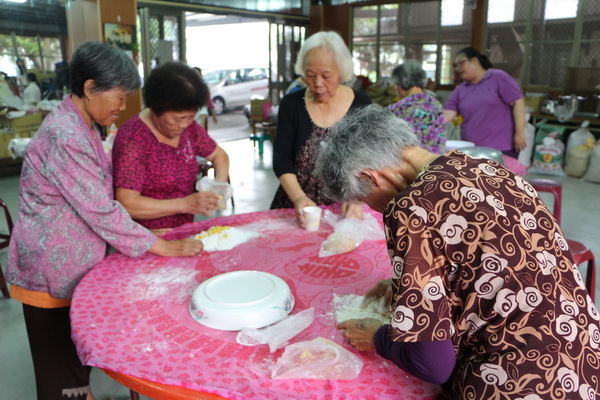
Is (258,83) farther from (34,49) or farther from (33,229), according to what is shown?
(33,229)

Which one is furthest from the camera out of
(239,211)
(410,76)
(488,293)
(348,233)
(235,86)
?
(235,86)

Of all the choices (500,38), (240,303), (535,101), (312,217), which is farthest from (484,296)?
(500,38)

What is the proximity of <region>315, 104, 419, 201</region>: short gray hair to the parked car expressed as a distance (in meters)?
12.9

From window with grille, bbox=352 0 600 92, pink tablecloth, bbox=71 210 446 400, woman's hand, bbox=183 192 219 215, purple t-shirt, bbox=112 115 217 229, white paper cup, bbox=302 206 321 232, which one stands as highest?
window with grille, bbox=352 0 600 92

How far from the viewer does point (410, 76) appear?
3.39 metres

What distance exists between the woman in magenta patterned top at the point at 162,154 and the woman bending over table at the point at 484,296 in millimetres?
1213

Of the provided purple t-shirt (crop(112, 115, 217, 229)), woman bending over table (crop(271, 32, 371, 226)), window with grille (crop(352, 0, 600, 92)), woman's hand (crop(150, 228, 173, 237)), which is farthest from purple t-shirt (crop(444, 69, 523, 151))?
window with grille (crop(352, 0, 600, 92))

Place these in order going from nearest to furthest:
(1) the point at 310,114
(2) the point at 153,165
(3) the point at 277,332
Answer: (3) the point at 277,332
(2) the point at 153,165
(1) the point at 310,114

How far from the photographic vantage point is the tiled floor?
7.95 ft

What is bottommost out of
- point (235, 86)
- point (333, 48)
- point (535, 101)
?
point (535, 101)

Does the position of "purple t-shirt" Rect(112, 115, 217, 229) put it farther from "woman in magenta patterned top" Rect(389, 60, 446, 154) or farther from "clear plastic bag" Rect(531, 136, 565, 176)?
"clear plastic bag" Rect(531, 136, 565, 176)

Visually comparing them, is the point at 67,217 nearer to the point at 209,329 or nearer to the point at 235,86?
the point at 209,329

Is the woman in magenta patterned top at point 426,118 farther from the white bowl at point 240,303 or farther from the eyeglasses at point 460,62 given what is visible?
the white bowl at point 240,303

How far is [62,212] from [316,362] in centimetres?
103
